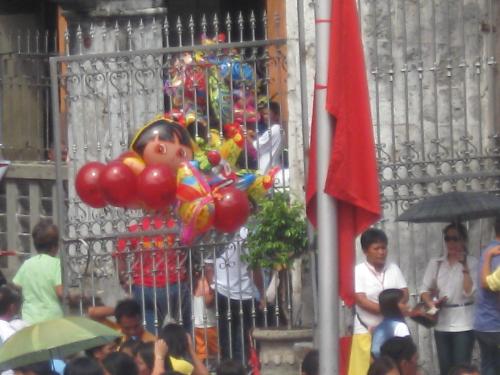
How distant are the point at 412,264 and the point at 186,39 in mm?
4858

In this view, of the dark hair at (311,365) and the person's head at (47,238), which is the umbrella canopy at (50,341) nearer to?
the dark hair at (311,365)

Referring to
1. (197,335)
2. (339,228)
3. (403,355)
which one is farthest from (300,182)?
(339,228)

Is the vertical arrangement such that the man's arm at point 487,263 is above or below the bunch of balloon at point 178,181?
below

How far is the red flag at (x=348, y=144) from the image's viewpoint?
24.5 ft

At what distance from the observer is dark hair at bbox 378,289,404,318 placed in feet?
33.4

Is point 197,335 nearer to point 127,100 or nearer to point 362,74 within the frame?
point 127,100

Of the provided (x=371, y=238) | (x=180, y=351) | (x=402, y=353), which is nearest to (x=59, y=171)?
(x=371, y=238)

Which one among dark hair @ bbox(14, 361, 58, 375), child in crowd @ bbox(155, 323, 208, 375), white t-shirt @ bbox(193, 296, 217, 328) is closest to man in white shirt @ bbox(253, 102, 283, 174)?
white t-shirt @ bbox(193, 296, 217, 328)

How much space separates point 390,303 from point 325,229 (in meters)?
2.89

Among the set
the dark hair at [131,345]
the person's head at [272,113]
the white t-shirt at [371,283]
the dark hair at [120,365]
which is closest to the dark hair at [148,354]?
the dark hair at [131,345]

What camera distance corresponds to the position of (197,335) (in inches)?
462

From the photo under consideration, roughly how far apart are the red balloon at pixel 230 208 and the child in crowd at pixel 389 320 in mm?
980

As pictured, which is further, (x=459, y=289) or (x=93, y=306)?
(x=93, y=306)

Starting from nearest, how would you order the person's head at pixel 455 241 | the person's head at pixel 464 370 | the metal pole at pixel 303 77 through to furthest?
1. the person's head at pixel 464 370
2. the person's head at pixel 455 241
3. the metal pole at pixel 303 77
